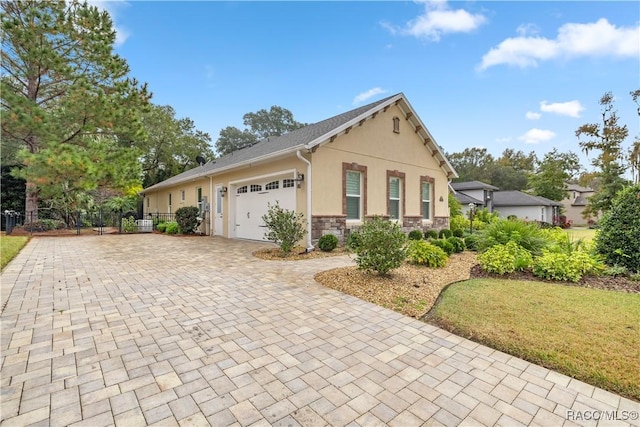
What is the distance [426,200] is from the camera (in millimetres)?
13695

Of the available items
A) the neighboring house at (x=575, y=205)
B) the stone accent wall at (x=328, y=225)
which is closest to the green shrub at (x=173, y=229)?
the stone accent wall at (x=328, y=225)

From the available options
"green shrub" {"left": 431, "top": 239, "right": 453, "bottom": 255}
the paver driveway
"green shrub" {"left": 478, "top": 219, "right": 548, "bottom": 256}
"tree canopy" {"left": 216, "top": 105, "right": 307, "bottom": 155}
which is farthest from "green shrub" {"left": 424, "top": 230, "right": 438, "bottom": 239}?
"tree canopy" {"left": 216, "top": 105, "right": 307, "bottom": 155}

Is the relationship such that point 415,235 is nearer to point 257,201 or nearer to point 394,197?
point 394,197

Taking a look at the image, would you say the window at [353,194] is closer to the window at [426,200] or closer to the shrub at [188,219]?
the window at [426,200]

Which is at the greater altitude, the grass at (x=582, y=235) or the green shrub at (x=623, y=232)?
the green shrub at (x=623, y=232)

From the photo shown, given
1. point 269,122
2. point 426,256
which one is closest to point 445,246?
point 426,256

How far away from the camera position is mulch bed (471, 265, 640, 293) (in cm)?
511

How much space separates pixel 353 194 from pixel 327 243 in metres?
2.38

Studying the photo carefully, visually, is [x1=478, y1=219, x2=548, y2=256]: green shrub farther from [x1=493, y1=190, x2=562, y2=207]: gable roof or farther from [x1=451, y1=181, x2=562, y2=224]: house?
[x1=493, y1=190, x2=562, y2=207]: gable roof

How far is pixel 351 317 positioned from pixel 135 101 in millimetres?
12609

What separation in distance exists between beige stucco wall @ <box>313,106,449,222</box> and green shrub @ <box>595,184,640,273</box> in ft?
20.1

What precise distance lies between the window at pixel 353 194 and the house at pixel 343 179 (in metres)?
0.03

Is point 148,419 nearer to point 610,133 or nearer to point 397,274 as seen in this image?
point 397,274

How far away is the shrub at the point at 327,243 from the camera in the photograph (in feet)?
29.0
